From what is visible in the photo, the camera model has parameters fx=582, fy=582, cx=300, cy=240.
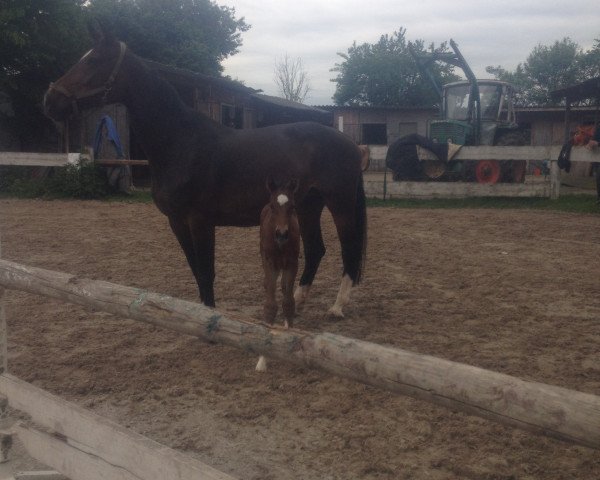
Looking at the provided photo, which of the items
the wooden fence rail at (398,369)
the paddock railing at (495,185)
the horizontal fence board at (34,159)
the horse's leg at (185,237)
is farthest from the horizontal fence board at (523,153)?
the wooden fence rail at (398,369)

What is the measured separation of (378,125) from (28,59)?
19716 mm

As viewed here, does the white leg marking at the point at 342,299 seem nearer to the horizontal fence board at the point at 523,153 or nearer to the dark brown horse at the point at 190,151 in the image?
the dark brown horse at the point at 190,151

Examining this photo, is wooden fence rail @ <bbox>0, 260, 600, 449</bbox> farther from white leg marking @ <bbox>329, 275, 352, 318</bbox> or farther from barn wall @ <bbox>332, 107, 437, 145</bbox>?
barn wall @ <bbox>332, 107, 437, 145</bbox>

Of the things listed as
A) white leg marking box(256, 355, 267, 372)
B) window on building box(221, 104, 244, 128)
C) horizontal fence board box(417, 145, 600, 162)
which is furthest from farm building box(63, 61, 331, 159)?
white leg marking box(256, 355, 267, 372)

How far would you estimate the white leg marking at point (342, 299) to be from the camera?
16.8ft

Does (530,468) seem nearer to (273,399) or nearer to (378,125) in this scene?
(273,399)

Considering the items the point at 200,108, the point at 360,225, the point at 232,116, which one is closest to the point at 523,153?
the point at 360,225

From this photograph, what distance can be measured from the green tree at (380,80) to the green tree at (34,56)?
89.7 ft

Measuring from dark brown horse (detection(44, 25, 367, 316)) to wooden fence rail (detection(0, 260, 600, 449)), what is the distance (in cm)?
198

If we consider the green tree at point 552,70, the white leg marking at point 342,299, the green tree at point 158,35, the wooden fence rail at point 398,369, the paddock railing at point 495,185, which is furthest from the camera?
the green tree at point 552,70

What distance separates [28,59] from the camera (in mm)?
19766

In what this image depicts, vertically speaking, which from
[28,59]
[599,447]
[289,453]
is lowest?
[289,453]

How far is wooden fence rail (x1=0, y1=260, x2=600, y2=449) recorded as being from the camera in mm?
1375

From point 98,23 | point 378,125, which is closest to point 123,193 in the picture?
point 98,23
